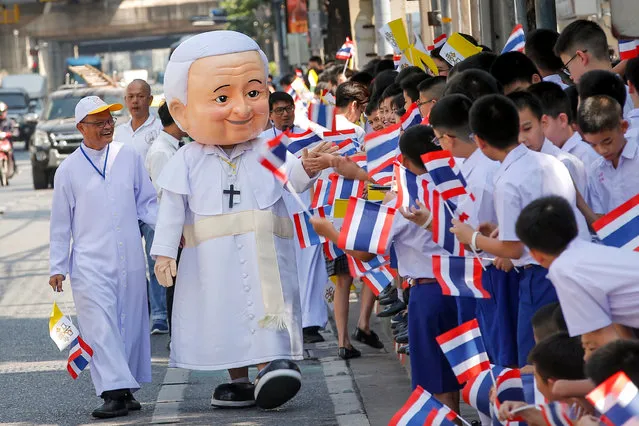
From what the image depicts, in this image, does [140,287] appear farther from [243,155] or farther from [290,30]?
[290,30]

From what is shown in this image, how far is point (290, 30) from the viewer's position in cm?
4284

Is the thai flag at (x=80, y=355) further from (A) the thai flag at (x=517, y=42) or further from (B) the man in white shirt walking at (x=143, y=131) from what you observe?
(B) the man in white shirt walking at (x=143, y=131)

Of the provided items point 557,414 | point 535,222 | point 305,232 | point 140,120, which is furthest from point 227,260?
point 140,120

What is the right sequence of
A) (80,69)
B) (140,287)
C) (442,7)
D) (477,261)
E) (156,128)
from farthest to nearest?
(80,69) → (442,7) → (156,128) → (140,287) → (477,261)

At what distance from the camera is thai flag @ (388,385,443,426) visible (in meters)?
6.03

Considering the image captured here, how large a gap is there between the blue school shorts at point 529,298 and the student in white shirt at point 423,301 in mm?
625

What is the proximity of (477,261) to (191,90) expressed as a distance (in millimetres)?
2515

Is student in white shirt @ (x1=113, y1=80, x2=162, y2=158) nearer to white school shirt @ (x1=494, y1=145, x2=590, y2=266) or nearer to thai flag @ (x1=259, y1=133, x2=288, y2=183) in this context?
thai flag @ (x1=259, y1=133, x2=288, y2=183)

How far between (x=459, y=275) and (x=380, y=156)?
3.88ft

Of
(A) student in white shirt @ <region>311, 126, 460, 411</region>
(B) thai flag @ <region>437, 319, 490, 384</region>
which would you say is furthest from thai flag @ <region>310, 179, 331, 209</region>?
(B) thai flag @ <region>437, 319, 490, 384</region>

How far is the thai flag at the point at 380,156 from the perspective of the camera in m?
7.80

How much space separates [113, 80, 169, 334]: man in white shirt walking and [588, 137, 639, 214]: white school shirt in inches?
234

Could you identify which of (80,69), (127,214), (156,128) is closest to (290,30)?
(80,69)

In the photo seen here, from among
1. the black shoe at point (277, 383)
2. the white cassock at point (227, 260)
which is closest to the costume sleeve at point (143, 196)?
the white cassock at point (227, 260)
